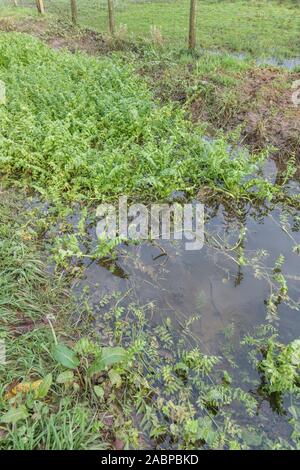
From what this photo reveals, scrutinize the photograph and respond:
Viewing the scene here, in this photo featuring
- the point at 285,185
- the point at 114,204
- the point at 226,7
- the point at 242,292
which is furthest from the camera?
the point at 226,7

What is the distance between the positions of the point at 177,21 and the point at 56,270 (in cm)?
1411

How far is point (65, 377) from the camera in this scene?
3.30m

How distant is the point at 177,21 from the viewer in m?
15.2

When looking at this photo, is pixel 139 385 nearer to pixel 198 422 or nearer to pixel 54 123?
pixel 198 422

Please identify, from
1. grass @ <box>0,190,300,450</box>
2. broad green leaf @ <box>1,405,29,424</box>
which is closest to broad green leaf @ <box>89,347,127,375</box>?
grass @ <box>0,190,300,450</box>

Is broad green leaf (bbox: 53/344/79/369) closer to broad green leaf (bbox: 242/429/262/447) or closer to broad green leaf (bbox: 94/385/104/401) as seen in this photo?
broad green leaf (bbox: 94/385/104/401)

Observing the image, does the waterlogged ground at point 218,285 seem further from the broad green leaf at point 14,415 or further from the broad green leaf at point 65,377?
the broad green leaf at point 14,415

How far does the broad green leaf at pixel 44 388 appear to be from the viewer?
315 centimetres

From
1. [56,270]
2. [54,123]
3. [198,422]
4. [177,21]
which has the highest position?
[177,21]

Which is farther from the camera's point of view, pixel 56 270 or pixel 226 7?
pixel 226 7

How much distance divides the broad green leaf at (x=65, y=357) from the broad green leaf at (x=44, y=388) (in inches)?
7.6

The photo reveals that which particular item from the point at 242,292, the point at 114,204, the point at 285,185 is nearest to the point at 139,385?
the point at 242,292

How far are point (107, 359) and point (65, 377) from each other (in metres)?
0.39

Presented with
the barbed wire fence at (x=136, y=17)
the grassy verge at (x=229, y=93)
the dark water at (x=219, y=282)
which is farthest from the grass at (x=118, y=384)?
the barbed wire fence at (x=136, y=17)
